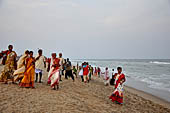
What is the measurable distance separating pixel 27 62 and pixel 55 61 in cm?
126

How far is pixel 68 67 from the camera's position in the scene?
1077 centimetres

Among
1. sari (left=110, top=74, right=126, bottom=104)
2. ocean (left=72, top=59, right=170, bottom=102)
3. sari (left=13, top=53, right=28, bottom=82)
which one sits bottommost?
ocean (left=72, top=59, right=170, bottom=102)

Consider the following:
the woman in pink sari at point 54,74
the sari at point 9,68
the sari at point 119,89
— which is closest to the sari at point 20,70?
the sari at point 9,68

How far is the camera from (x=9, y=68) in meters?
6.89

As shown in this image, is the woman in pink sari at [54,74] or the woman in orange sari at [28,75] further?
the woman in pink sari at [54,74]

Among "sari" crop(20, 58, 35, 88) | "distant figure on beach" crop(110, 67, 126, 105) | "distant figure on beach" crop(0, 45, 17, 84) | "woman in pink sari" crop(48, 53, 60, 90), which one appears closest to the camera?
"distant figure on beach" crop(110, 67, 126, 105)

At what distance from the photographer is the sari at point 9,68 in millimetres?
6840

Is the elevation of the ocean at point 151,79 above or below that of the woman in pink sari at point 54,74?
below

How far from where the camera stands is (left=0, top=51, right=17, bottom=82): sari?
22.4ft

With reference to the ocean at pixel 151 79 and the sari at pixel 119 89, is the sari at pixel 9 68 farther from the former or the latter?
the ocean at pixel 151 79

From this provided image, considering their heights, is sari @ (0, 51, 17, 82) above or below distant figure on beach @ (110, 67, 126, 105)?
above

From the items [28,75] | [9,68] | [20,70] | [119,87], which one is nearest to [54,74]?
[28,75]

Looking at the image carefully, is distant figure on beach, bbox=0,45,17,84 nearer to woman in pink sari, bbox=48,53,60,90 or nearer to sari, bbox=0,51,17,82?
sari, bbox=0,51,17,82

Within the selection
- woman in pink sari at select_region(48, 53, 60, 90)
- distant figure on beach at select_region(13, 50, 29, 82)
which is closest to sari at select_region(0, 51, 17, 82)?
distant figure on beach at select_region(13, 50, 29, 82)
